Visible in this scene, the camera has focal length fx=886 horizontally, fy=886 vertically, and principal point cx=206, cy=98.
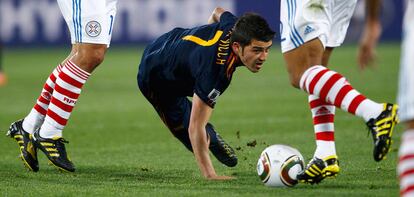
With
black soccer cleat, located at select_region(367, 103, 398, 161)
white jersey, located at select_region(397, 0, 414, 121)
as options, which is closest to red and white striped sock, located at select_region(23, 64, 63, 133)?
black soccer cleat, located at select_region(367, 103, 398, 161)

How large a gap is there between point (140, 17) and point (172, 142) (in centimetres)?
1542

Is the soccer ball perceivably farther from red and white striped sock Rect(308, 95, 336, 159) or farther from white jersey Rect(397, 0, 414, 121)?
white jersey Rect(397, 0, 414, 121)

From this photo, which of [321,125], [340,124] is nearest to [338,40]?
[321,125]

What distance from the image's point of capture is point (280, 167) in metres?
5.62

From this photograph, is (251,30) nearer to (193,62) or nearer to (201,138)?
(193,62)

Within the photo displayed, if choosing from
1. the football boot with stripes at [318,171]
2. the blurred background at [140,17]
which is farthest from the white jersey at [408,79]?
the blurred background at [140,17]

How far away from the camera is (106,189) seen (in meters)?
5.65

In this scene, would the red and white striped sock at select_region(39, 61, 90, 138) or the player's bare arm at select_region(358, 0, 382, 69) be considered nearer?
the player's bare arm at select_region(358, 0, 382, 69)

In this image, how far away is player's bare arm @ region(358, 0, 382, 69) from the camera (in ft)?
17.0

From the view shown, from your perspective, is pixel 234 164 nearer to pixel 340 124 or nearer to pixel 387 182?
pixel 387 182

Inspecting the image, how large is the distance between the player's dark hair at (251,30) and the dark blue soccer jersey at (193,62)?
0.15 metres

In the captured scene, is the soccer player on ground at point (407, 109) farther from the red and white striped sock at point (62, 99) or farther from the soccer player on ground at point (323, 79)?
the red and white striped sock at point (62, 99)

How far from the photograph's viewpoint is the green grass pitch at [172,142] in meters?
5.67

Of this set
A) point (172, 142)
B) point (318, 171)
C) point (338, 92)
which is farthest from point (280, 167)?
point (172, 142)
